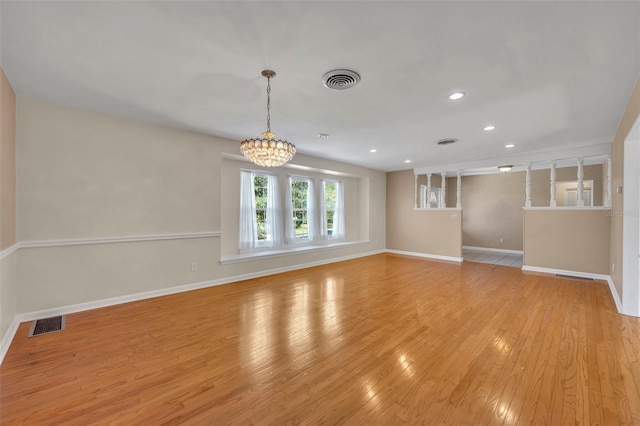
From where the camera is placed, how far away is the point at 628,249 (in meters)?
3.26

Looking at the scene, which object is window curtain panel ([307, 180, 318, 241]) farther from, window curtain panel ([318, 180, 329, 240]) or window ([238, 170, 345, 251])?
window curtain panel ([318, 180, 329, 240])

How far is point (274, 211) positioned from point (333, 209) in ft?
6.71

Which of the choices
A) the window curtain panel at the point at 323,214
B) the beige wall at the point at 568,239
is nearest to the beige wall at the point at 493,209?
the beige wall at the point at 568,239

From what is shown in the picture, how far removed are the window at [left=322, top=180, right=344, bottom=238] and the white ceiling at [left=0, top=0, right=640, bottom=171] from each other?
339cm

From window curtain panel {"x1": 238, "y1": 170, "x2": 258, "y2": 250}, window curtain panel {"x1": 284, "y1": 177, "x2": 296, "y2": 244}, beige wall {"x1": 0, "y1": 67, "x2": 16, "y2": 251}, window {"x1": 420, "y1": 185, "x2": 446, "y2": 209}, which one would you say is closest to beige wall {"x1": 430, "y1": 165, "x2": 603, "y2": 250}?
window {"x1": 420, "y1": 185, "x2": 446, "y2": 209}

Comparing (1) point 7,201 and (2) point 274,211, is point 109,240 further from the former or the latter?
(2) point 274,211

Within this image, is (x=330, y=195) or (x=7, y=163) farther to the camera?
(x=330, y=195)

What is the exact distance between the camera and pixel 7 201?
2646mm

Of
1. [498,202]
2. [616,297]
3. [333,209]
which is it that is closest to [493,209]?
[498,202]

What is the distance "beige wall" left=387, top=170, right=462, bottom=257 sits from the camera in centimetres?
706

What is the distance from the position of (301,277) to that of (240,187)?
217cm

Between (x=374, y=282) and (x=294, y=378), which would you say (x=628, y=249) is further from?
(x=294, y=378)

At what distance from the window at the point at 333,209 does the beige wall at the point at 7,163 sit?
5409mm

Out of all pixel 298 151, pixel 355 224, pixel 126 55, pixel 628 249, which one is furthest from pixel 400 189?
pixel 126 55
